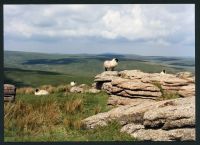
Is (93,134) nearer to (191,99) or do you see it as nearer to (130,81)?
(191,99)

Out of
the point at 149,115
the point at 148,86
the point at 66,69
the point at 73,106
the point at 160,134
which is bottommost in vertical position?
the point at 66,69

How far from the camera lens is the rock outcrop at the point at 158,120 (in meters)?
11.4

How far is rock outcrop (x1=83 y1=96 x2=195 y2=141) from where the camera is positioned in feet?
37.3

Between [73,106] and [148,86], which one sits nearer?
[73,106]

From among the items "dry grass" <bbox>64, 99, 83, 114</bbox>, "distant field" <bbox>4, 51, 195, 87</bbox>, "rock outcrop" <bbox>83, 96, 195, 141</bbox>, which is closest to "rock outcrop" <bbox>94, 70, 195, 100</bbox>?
"dry grass" <bbox>64, 99, 83, 114</bbox>

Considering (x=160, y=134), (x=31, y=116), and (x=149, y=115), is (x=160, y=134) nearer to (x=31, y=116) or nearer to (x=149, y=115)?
(x=149, y=115)

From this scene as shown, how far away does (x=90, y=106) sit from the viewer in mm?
16656

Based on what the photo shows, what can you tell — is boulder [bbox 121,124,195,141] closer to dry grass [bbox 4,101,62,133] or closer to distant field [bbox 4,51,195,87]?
dry grass [bbox 4,101,62,133]

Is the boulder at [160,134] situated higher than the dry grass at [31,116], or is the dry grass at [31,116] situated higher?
the dry grass at [31,116]

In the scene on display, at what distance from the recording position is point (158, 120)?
11.9 m

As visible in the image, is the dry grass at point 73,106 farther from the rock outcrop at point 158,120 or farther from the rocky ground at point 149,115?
the rock outcrop at point 158,120

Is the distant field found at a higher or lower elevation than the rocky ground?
lower

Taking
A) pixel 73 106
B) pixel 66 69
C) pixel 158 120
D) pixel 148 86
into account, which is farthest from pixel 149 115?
pixel 66 69

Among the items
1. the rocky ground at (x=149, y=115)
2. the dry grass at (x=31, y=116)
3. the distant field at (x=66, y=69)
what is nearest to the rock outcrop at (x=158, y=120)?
the rocky ground at (x=149, y=115)
